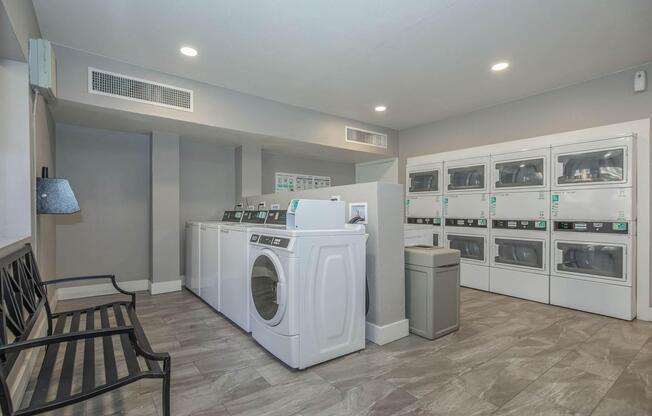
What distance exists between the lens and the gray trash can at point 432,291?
2660 mm

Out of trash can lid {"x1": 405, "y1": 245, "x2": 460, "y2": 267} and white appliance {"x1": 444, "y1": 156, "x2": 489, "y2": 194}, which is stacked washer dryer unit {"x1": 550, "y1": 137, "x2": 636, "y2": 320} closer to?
white appliance {"x1": 444, "y1": 156, "x2": 489, "y2": 194}

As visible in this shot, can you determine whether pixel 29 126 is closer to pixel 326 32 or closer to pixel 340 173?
pixel 326 32

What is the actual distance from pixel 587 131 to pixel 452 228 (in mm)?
1938

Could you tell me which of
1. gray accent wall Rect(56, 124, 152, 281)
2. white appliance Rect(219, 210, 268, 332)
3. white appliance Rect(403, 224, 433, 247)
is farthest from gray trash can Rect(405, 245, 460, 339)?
gray accent wall Rect(56, 124, 152, 281)

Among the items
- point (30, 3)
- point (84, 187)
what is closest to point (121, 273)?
point (84, 187)

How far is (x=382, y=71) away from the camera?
341cm

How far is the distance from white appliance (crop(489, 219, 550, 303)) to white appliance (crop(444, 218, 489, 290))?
0.09 meters

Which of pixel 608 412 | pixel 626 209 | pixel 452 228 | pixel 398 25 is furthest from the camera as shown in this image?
pixel 452 228

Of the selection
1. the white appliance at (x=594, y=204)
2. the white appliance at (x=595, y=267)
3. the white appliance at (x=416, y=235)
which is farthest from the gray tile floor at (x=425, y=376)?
the white appliance at (x=594, y=204)

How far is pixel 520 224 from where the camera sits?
3.93 metres

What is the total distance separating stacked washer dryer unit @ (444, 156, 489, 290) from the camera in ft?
14.1

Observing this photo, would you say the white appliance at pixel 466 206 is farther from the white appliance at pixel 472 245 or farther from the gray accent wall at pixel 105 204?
the gray accent wall at pixel 105 204

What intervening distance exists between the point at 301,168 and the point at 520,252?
3.73 meters

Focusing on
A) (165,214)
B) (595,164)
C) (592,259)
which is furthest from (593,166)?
(165,214)
